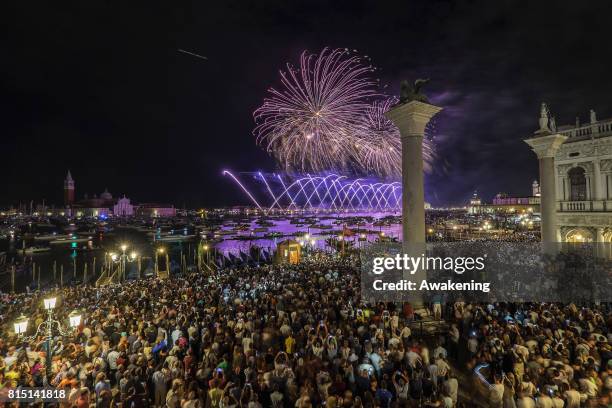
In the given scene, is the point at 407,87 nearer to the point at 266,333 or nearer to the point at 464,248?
the point at 266,333

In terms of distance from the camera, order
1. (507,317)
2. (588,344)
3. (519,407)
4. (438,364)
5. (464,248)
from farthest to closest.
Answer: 1. (464,248)
2. (507,317)
3. (588,344)
4. (438,364)
5. (519,407)

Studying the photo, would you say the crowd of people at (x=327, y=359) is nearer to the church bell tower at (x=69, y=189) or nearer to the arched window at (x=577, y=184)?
the arched window at (x=577, y=184)

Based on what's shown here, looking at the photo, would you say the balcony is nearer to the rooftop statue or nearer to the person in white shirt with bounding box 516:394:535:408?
the rooftop statue

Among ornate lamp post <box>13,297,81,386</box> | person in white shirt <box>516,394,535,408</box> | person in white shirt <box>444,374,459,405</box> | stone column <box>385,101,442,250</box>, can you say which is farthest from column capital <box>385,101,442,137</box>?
ornate lamp post <box>13,297,81,386</box>

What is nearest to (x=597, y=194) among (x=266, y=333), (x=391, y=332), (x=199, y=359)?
(x=391, y=332)

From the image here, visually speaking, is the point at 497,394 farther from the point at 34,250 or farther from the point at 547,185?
the point at 34,250

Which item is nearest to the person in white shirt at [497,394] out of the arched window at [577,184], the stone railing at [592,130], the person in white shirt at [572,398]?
the person in white shirt at [572,398]

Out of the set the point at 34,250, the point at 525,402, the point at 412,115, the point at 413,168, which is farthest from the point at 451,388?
the point at 34,250
